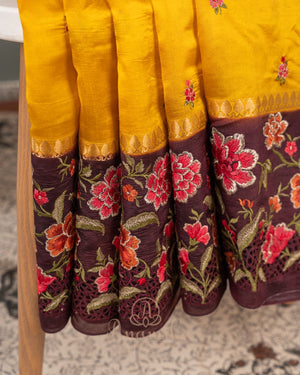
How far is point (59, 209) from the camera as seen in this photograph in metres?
0.68

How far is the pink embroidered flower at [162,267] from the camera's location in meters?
0.73

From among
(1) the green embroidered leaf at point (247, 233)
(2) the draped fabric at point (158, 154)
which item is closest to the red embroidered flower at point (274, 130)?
(2) the draped fabric at point (158, 154)

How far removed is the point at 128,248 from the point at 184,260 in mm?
95

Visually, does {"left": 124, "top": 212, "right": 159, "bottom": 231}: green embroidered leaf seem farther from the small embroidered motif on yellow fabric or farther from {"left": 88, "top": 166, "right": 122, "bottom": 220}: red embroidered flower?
the small embroidered motif on yellow fabric

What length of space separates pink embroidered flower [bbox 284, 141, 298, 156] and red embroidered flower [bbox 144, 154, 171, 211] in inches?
7.4

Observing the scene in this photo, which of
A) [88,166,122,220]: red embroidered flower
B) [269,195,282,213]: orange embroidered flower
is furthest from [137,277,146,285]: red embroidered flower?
[269,195,282,213]: orange embroidered flower

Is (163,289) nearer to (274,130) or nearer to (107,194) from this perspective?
(107,194)

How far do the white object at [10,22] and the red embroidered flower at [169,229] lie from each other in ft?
1.11

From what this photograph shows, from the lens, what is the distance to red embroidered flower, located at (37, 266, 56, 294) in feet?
2.35

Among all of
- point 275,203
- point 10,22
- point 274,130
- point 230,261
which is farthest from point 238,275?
point 10,22

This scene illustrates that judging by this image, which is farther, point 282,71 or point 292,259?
point 292,259

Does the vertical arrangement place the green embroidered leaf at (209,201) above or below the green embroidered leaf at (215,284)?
above

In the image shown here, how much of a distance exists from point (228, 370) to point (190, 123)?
55cm

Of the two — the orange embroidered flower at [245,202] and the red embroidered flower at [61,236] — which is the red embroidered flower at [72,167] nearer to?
the red embroidered flower at [61,236]
